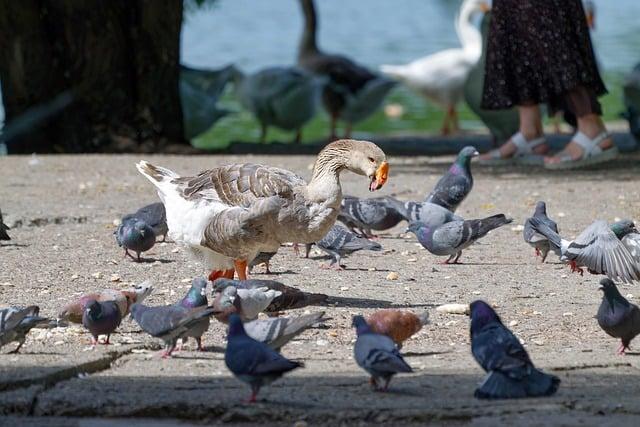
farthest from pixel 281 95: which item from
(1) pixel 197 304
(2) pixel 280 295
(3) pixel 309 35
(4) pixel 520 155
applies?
(1) pixel 197 304

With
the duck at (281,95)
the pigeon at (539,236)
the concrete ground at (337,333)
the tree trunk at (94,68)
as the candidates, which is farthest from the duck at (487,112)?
the pigeon at (539,236)

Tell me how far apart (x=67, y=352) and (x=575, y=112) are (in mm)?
7994

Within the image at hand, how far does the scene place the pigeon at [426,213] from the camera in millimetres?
9438

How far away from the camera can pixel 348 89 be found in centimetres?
1930

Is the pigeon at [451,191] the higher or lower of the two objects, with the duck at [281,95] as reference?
higher

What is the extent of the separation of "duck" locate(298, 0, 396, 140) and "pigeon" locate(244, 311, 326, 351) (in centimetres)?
1288

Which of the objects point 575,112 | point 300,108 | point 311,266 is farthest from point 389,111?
point 311,266

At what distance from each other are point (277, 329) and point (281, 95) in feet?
43.0

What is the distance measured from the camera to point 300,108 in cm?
1881

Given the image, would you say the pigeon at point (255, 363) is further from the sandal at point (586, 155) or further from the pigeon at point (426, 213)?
the sandal at point (586, 155)

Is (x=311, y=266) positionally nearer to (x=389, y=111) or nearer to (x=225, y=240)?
(x=225, y=240)

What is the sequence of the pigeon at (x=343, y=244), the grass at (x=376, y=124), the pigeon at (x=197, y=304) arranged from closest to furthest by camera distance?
the pigeon at (x=197, y=304)
the pigeon at (x=343, y=244)
the grass at (x=376, y=124)

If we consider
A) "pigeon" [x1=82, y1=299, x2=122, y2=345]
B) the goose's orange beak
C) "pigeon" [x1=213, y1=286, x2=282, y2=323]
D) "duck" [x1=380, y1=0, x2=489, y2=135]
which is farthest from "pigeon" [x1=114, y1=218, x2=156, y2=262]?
"duck" [x1=380, y1=0, x2=489, y2=135]

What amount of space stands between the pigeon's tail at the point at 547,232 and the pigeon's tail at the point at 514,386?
2915 mm
